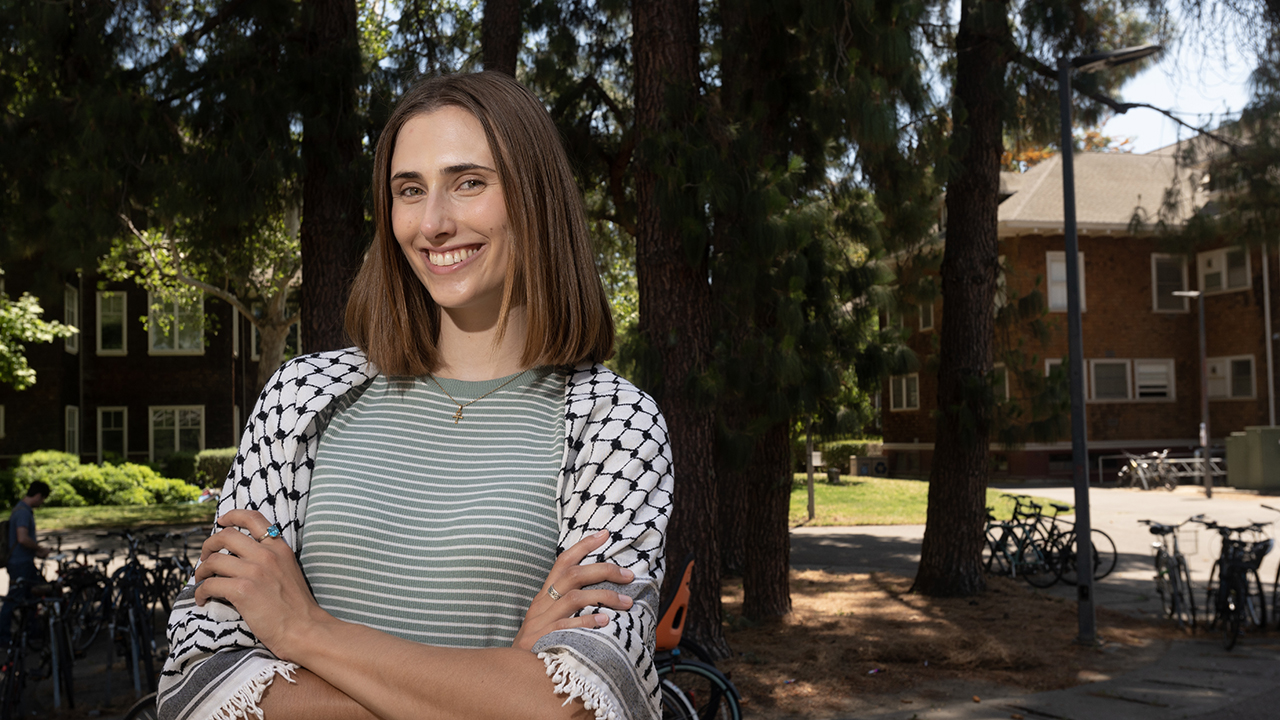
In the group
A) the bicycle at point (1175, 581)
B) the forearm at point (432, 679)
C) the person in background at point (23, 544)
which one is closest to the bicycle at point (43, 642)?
the person in background at point (23, 544)

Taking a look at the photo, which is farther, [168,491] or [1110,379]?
[1110,379]

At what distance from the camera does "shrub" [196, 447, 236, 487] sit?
29891 millimetres

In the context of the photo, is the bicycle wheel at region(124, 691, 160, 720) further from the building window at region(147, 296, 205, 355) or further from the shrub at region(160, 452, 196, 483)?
the building window at region(147, 296, 205, 355)

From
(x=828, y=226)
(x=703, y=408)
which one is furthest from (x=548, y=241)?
(x=828, y=226)

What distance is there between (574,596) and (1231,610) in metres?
10.4

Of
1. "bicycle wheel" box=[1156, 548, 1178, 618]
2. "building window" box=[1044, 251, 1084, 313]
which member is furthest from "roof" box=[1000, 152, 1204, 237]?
"bicycle wheel" box=[1156, 548, 1178, 618]

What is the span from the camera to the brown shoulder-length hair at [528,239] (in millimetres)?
1740

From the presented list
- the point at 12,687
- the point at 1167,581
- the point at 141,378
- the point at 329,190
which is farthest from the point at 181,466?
the point at 1167,581

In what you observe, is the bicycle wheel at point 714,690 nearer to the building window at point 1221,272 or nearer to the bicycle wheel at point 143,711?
the bicycle wheel at point 143,711

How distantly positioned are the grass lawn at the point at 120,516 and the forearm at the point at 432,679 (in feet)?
68.9

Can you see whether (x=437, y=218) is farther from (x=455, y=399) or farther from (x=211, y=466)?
(x=211, y=466)

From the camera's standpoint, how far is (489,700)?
144 centimetres

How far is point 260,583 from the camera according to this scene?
1541mm

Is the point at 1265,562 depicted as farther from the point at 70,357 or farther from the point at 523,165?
the point at 70,357
